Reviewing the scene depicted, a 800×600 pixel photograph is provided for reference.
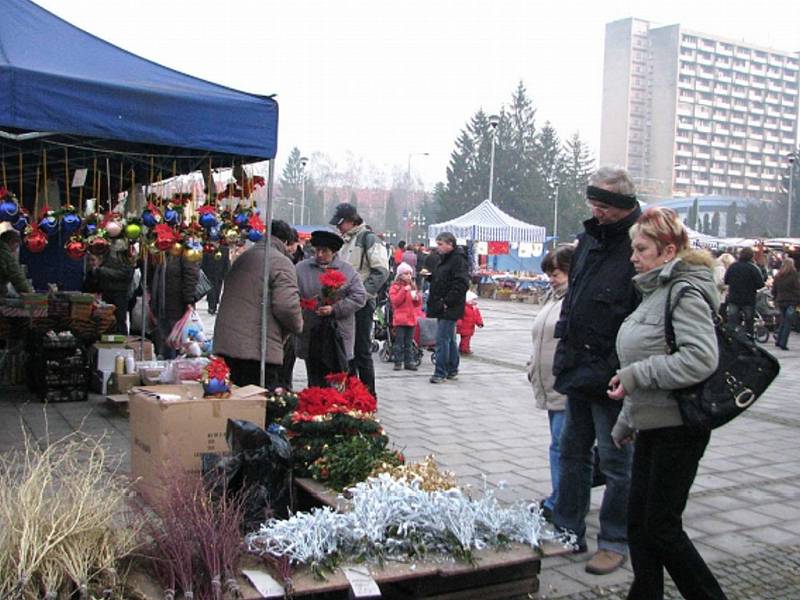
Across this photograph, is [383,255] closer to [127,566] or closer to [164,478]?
[164,478]

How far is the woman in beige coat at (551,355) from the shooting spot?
4.96 meters

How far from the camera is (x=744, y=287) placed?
1554 cm

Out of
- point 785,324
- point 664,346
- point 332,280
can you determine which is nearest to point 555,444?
point 664,346

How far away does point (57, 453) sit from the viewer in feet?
19.9

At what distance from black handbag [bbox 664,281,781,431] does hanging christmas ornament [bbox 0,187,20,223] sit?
4.13m

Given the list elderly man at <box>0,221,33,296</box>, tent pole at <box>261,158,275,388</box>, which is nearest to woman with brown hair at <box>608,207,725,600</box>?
tent pole at <box>261,158,275,388</box>

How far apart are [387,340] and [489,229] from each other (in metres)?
17.3

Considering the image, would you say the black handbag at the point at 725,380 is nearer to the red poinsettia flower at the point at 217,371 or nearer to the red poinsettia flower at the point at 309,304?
the red poinsettia flower at the point at 217,371

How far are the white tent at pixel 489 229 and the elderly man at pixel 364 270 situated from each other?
20871mm

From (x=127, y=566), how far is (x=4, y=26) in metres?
3.70

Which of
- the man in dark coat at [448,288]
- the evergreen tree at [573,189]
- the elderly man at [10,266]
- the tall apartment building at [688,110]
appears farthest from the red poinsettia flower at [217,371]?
the tall apartment building at [688,110]

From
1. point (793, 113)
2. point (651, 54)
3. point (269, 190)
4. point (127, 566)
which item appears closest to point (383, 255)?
point (269, 190)

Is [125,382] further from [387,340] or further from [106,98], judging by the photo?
[387,340]

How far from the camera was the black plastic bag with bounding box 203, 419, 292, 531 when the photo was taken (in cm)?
396
